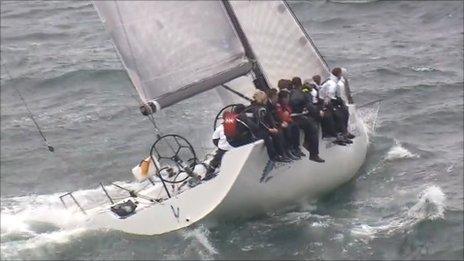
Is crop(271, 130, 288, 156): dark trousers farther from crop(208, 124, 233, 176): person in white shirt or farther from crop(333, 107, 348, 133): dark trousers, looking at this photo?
crop(333, 107, 348, 133): dark trousers

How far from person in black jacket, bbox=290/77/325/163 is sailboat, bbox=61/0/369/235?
0.36 metres

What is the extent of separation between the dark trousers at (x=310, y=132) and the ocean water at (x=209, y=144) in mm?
1189

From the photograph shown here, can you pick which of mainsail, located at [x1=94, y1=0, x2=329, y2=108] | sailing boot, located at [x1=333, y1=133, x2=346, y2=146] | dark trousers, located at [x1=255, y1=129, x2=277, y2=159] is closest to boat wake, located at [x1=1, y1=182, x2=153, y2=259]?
mainsail, located at [x1=94, y1=0, x2=329, y2=108]

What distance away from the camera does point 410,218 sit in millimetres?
14250

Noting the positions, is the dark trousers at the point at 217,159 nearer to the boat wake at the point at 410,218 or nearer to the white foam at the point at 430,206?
the boat wake at the point at 410,218

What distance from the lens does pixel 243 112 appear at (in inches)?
555

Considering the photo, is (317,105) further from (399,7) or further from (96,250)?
(399,7)

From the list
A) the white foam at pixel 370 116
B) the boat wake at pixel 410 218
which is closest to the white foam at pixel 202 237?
Answer: the boat wake at pixel 410 218

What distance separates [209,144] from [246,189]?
13.7 feet

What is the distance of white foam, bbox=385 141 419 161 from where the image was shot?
661 inches

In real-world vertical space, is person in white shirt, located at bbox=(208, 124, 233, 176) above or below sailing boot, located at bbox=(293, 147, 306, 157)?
above

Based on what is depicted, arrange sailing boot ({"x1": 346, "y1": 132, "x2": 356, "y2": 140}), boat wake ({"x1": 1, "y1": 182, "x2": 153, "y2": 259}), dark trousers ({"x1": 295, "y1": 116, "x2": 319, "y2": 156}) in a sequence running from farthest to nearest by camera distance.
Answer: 1. boat wake ({"x1": 1, "y1": 182, "x2": 153, "y2": 259})
2. sailing boot ({"x1": 346, "y1": 132, "x2": 356, "y2": 140})
3. dark trousers ({"x1": 295, "y1": 116, "x2": 319, "y2": 156})

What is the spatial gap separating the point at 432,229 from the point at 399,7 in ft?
47.2

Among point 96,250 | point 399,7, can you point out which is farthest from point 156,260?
point 399,7
